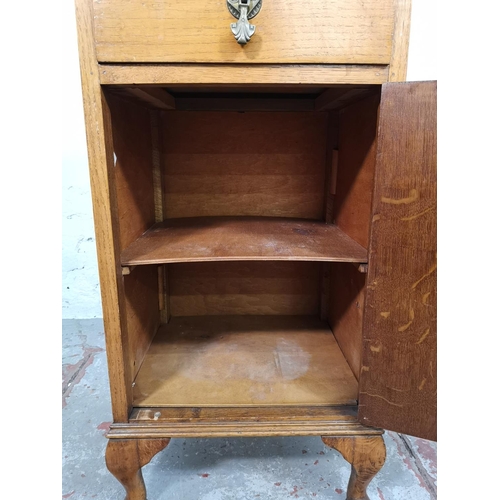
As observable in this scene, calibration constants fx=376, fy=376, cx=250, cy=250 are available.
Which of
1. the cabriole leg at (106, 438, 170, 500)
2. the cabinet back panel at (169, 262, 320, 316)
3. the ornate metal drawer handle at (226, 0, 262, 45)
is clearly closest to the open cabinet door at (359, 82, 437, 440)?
the ornate metal drawer handle at (226, 0, 262, 45)

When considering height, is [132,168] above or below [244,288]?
above

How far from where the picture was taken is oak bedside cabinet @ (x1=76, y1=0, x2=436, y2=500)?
2.59ft

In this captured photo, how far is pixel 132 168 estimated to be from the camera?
45.0 inches

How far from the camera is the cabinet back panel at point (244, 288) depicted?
154 centimetres

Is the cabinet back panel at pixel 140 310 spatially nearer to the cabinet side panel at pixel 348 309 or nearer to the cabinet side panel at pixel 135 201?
the cabinet side panel at pixel 135 201

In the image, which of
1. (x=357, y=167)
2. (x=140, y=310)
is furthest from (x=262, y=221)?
(x=140, y=310)

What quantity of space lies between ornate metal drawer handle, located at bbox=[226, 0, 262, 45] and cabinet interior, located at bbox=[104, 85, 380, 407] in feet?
0.85

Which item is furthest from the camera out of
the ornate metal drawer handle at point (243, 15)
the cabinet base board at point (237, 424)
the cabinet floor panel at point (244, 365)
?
the cabinet floor panel at point (244, 365)

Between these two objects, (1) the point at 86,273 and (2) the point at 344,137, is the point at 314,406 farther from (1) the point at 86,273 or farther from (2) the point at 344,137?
(1) the point at 86,273

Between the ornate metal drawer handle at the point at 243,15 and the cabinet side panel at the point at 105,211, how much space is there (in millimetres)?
298

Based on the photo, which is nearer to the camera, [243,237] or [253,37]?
[253,37]

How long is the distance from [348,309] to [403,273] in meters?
0.40

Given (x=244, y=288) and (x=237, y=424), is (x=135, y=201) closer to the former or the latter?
(x=244, y=288)

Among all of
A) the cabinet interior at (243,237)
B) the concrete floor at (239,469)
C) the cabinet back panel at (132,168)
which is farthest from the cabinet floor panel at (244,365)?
the cabinet back panel at (132,168)
